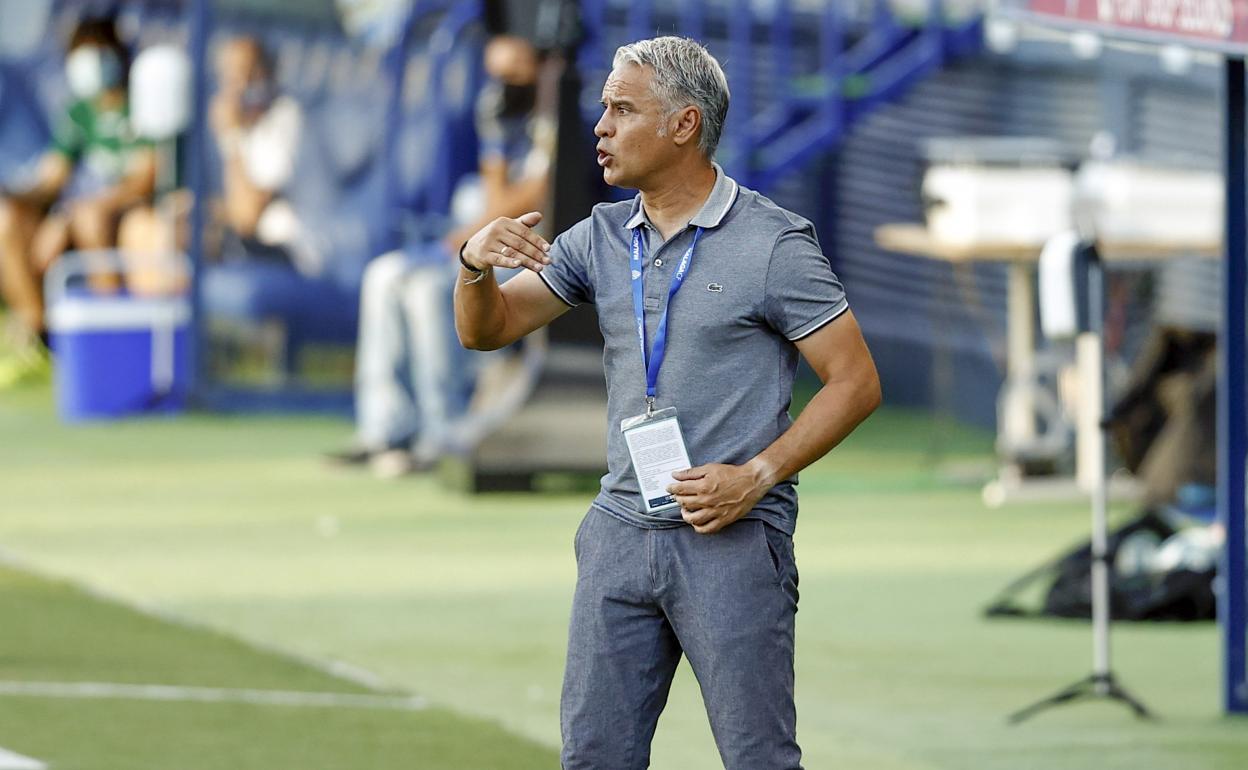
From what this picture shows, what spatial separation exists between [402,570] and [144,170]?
34.4 feet

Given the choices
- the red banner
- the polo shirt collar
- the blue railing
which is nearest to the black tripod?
the red banner

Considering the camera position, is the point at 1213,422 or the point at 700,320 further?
the point at 1213,422

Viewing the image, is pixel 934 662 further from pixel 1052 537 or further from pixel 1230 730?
pixel 1052 537

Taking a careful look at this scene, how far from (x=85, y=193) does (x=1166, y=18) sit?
17.4 meters

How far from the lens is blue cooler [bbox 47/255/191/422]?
59.3ft

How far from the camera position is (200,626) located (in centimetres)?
958

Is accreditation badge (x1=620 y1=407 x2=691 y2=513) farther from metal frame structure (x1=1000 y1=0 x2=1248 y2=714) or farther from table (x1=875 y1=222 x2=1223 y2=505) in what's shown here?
table (x1=875 y1=222 x2=1223 y2=505)

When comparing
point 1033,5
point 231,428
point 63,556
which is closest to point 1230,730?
point 1033,5

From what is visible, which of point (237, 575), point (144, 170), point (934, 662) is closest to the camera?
point (934, 662)

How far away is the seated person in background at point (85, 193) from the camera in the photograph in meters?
21.0

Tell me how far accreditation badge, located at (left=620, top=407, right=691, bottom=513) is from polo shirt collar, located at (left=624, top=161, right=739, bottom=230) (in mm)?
357

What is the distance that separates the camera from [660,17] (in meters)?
21.1

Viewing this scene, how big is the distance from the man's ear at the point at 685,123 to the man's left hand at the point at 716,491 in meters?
0.60

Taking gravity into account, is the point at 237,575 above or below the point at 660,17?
below
